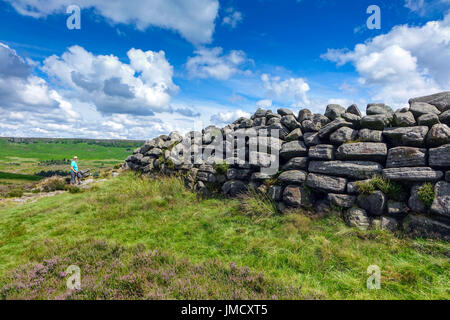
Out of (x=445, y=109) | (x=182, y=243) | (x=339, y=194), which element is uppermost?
(x=445, y=109)

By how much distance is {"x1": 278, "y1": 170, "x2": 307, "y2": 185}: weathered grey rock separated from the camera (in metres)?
8.00

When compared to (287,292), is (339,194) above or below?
above

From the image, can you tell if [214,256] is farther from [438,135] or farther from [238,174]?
[438,135]

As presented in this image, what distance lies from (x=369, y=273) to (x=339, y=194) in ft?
9.65

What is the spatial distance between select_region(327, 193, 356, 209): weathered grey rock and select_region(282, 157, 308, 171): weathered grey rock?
66.4 inches

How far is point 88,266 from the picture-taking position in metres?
4.97

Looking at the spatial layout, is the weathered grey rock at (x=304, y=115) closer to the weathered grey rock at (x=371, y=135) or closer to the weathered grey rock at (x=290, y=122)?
the weathered grey rock at (x=290, y=122)

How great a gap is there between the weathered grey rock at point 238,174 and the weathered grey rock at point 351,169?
313 centimetres

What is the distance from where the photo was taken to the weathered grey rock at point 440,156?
572 centimetres

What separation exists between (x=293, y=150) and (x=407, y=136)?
3.62 m

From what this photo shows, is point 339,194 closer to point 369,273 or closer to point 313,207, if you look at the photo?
point 313,207

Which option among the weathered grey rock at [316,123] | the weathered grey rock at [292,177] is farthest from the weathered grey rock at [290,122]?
the weathered grey rock at [292,177]
